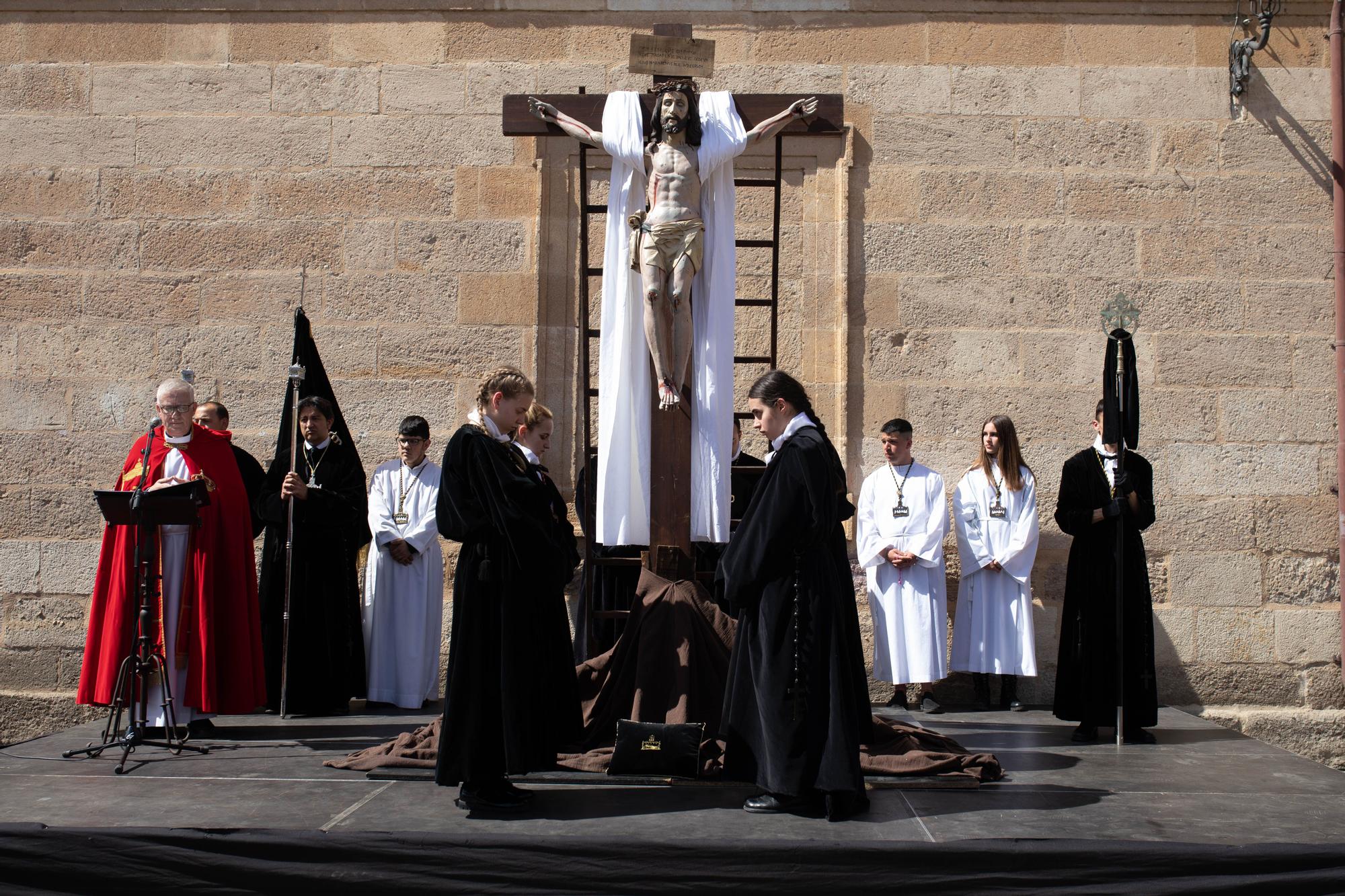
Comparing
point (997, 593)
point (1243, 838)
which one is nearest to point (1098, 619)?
point (997, 593)

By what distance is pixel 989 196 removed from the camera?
8094mm

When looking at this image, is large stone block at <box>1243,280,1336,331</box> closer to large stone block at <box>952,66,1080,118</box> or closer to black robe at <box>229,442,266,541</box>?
large stone block at <box>952,66,1080,118</box>

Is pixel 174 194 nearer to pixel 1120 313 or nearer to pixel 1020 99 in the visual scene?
pixel 1020 99

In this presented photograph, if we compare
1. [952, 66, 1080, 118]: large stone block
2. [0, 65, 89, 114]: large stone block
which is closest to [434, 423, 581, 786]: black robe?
[952, 66, 1080, 118]: large stone block

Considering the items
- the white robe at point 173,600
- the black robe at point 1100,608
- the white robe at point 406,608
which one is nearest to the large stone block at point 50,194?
the white robe at point 173,600

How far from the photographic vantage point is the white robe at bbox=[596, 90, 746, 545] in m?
5.84

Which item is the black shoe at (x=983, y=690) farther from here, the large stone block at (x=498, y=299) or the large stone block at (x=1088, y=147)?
the large stone block at (x=498, y=299)

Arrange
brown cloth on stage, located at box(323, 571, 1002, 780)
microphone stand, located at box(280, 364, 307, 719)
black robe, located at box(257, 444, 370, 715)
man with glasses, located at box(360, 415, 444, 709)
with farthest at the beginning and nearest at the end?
man with glasses, located at box(360, 415, 444, 709) → black robe, located at box(257, 444, 370, 715) → microphone stand, located at box(280, 364, 307, 719) → brown cloth on stage, located at box(323, 571, 1002, 780)

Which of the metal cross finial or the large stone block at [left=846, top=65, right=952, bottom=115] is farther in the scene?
the large stone block at [left=846, top=65, right=952, bottom=115]

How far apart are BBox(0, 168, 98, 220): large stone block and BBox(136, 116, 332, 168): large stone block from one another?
1.07ft

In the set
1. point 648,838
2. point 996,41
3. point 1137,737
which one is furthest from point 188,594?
point 996,41

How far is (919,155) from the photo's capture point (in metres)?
8.11

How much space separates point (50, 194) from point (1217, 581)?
7.63 m

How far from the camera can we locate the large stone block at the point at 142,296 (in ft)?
26.5
